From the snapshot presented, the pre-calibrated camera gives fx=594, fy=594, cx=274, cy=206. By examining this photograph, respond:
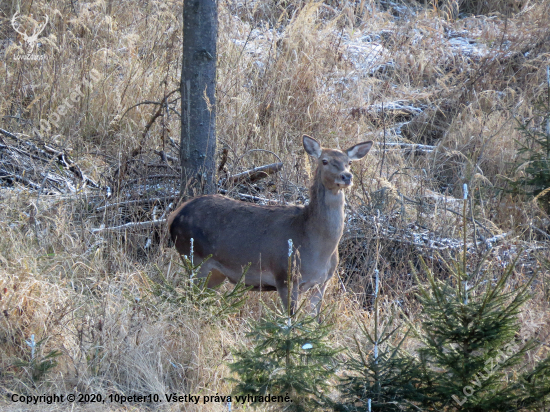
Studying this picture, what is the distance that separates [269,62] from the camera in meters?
9.53

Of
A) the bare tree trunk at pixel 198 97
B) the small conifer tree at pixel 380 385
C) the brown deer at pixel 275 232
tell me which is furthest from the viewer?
the bare tree trunk at pixel 198 97

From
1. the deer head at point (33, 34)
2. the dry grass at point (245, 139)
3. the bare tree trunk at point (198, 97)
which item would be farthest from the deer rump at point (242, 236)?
the deer head at point (33, 34)

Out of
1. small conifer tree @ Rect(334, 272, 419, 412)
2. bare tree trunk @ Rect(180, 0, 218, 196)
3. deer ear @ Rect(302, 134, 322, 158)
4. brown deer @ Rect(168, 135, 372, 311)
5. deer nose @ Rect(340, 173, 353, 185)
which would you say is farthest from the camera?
bare tree trunk @ Rect(180, 0, 218, 196)

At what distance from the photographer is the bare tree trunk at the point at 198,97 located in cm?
610

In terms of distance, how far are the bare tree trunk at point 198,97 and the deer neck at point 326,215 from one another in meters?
1.47

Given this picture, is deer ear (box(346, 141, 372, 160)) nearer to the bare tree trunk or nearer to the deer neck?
the deer neck

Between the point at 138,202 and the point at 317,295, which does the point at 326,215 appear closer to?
the point at 317,295

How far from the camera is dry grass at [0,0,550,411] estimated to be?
4.50m

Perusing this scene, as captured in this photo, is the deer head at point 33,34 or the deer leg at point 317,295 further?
the deer head at point 33,34

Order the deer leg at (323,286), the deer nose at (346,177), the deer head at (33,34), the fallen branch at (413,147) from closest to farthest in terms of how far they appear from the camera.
A: the deer nose at (346,177) → the deer leg at (323,286) → the fallen branch at (413,147) → the deer head at (33,34)

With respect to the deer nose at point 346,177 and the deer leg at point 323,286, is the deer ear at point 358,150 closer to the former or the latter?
the deer nose at point 346,177

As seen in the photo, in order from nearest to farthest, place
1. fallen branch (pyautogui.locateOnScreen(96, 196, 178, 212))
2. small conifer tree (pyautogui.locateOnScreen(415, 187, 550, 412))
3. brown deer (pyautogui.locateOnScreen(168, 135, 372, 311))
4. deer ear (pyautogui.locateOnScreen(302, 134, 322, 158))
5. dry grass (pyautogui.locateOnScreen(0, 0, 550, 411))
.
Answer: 1. small conifer tree (pyautogui.locateOnScreen(415, 187, 550, 412))
2. dry grass (pyautogui.locateOnScreen(0, 0, 550, 411))
3. brown deer (pyautogui.locateOnScreen(168, 135, 372, 311))
4. deer ear (pyautogui.locateOnScreen(302, 134, 322, 158))
5. fallen branch (pyautogui.locateOnScreen(96, 196, 178, 212))

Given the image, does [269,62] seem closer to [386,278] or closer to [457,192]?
[457,192]

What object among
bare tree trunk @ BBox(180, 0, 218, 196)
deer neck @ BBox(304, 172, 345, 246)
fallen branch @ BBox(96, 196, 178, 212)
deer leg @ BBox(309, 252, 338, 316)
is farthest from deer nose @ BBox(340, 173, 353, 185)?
fallen branch @ BBox(96, 196, 178, 212)
